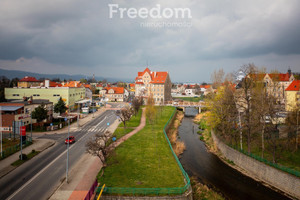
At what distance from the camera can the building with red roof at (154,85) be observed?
3856 inches

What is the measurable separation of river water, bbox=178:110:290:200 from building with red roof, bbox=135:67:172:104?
5856 centimetres

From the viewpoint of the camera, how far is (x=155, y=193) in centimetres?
1889

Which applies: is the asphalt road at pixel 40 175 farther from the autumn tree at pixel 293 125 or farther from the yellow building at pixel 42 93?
the yellow building at pixel 42 93

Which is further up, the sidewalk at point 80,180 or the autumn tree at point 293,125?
the autumn tree at point 293,125

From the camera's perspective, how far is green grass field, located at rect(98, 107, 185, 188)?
21.3 m

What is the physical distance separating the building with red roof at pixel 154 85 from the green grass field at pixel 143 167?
2421 inches

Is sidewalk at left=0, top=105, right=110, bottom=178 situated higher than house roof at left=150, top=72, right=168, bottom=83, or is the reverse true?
house roof at left=150, top=72, right=168, bottom=83

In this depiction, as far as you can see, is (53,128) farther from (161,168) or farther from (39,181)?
(161,168)

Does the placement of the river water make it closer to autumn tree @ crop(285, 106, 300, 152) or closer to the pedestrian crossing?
autumn tree @ crop(285, 106, 300, 152)

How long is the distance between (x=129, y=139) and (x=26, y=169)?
18.2 meters

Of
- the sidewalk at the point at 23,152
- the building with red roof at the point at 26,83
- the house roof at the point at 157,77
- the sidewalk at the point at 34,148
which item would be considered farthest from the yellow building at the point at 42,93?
the building with red roof at the point at 26,83

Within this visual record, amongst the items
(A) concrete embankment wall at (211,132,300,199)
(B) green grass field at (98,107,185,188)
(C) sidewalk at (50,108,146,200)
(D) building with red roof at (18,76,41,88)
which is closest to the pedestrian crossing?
(B) green grass field at (98,107,185,188)

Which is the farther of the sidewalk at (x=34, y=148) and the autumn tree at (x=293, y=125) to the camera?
the autumn tree at (x=293, y=125)

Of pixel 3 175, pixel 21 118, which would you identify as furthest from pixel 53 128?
pixel 3 175
